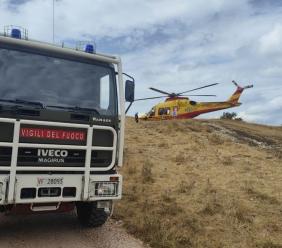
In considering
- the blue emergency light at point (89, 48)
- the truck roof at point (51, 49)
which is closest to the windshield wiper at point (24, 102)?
the truck roof at point (51, 49)

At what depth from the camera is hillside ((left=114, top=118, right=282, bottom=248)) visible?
8.20m

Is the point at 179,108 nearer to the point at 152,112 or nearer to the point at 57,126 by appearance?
the point at 152,112

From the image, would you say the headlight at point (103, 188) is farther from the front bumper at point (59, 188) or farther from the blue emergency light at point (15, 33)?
the blue emergency light at point (15, 33)

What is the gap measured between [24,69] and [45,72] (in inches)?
13.8

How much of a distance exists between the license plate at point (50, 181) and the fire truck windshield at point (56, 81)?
45.8 inches

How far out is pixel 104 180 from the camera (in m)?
7.45

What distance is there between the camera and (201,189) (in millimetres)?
12000

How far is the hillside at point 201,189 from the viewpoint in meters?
8.20

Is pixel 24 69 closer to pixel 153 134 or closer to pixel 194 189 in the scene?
pixel 194 189

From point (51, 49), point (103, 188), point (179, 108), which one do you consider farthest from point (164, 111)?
point (51, 49)

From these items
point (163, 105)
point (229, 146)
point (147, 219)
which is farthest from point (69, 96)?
point (163, 105)

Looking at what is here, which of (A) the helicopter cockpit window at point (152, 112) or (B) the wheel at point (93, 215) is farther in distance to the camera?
(A) the helicopter cockpit window at point (152, 112)

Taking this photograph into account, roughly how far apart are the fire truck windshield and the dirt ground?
224cm

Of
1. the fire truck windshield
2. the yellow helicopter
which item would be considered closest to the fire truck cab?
the fire truck windshield
